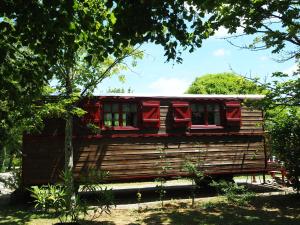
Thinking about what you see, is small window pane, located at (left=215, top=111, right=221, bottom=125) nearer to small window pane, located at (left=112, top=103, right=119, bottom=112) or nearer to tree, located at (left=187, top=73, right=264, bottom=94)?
small window pane, located at (left=112, top=103, right=119, bottom=112)

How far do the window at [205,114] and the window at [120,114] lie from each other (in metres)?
2.70

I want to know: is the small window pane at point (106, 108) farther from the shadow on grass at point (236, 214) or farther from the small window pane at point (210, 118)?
the shadow on grass at point (236, 214)

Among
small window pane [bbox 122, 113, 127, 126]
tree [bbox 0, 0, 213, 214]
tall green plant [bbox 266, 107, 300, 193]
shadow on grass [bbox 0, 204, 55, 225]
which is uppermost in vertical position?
tree [bbox 0, 0, 213, 214]

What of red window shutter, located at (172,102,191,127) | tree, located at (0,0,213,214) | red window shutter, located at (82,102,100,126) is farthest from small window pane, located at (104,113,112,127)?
tree, located at (0,0,213,214)

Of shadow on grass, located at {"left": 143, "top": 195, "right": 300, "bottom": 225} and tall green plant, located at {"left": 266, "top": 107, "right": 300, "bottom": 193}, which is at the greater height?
tall green plant, located at {"left": 266, "top": 107, "right": 300, "bottom": 193}

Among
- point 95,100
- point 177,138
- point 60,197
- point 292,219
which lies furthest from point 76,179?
point 292,219

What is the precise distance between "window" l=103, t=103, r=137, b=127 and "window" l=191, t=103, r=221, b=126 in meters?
2.70

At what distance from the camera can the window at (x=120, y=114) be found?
14.9 m

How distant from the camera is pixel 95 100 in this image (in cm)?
1462

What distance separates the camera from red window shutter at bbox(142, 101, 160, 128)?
15.0 m

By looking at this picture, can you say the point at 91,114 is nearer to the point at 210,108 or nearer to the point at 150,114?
the point at 150,114

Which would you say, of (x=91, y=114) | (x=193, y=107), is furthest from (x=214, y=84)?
(x=91, y=114)

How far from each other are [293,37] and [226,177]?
8.29 meters

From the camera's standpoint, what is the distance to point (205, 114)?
1619 cm
